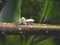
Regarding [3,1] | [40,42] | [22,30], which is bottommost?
[40,42]

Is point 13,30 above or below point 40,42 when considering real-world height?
above

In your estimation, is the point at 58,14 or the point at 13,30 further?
the point at 58,14

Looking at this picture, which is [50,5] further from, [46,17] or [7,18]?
[7,18]

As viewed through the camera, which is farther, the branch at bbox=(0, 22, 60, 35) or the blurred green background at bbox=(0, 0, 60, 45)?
the blurred green background at bbox=(0, 0, 60, 45)

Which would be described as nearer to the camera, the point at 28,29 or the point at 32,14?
the point at 28,29

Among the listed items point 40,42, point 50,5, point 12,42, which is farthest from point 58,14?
point 12,42

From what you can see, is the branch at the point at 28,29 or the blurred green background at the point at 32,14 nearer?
the branch at the point at 28,29
